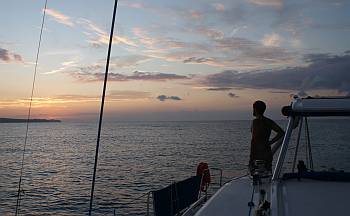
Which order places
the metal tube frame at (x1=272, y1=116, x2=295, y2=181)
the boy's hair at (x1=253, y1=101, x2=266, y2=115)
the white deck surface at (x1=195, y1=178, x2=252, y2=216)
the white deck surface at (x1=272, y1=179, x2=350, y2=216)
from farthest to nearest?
the boy's hair at (x1=253, y1=101, x2=266, y2=115)
the metal tube frame at (x1=272, y1=116, x2=295, y2=181)
the white deck surface at (x1=195, y1=178, x2=252, y2=216)
the white deck surface at (x1=272, y1=179, x2=350, y2=216)

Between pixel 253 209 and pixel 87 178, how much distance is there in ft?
111

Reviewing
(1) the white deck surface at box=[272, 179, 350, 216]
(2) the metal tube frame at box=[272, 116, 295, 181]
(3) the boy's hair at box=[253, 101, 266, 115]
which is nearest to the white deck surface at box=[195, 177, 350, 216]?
(1) the white deck surface at box=[272, 179, 350, 216]

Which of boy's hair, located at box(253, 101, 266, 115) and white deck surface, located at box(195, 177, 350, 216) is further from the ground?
boy's hair, located at box(253, 101, 266, 115)

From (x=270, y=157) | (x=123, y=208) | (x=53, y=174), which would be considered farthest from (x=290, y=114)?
(x=53, y=174)

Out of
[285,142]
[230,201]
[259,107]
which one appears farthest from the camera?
[259,107]

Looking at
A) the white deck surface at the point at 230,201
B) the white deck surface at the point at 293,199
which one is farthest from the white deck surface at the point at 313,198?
the white deck surface at the point at 230,201

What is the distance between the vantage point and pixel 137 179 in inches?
1292

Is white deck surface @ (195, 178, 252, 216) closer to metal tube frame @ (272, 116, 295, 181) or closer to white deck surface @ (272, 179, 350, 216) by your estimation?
white deck surface @ (272, 179, 350, 216)

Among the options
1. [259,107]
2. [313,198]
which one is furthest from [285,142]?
[313,198]

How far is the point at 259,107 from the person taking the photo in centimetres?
626

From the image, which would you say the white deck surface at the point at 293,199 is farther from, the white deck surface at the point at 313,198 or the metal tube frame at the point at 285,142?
the metal tube frame at the point at 285,142

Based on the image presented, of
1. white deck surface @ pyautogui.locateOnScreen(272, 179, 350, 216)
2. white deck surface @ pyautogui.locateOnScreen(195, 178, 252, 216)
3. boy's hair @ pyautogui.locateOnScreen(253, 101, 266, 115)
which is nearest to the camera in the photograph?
white deck surface @ pyautogui.locateOnScreen(272, 179, 350, 216)

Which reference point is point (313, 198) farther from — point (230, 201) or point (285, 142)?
point (285, 142)

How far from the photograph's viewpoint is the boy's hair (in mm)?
6254
